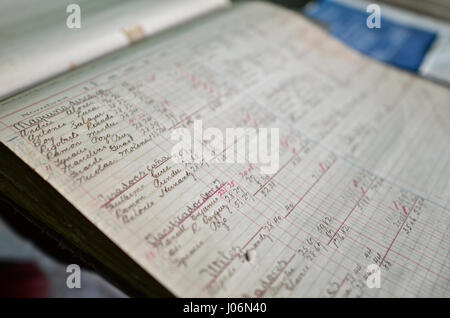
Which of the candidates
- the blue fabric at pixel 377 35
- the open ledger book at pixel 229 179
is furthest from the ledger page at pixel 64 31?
the blue fabric at pixel 377 35

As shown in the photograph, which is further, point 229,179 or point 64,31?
point 64,31

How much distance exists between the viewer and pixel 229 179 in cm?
41

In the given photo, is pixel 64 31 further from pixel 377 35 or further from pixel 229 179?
pixel 377 35

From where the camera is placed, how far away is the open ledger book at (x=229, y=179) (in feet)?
1.11

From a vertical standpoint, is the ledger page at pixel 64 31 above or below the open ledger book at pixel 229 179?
above

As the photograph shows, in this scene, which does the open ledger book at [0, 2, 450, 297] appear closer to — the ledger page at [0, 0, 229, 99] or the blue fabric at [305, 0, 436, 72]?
the ledger page at [0, 0, 229, 99]

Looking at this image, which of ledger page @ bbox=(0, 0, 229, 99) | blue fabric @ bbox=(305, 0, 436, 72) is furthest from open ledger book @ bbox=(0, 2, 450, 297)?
blue fabric @ bbox=(305, 0, 436, 72)

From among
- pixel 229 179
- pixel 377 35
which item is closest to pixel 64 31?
pixel 229 179

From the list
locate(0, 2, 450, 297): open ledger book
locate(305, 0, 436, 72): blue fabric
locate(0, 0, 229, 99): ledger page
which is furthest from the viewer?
locate(305, 0, 436, 72): blue fabric

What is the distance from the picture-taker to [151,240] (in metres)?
0.33

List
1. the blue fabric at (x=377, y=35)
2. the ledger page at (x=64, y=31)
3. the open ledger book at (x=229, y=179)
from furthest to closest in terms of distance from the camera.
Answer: the blue fabric at (x=377, y=35)
the ledger page at (x=64, y=31)
the open ledger book at (x=229, y=179)

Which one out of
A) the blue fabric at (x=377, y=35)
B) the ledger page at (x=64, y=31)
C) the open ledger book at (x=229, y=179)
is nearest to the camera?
the open ledger book at (x=229, y=179)

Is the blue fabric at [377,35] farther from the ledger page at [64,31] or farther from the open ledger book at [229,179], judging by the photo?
the ledger page at [64,31]

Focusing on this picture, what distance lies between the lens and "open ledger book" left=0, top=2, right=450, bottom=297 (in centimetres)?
34
